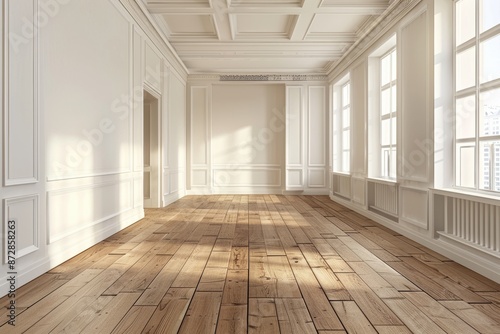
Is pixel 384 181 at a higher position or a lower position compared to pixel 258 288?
higher

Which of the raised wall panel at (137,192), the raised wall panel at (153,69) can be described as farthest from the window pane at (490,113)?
the raised wall panel at (153,69)

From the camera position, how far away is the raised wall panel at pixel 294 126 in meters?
8.81

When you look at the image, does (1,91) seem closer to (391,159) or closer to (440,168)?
(440,168)

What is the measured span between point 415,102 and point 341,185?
3.57 m

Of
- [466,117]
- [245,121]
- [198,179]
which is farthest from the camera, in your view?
[245,121]

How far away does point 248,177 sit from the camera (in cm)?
909

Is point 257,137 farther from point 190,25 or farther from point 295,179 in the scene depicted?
point 190,25

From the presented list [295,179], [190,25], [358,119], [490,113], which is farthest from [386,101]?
[295,179]

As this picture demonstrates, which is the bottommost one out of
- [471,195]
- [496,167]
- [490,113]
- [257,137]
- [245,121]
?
[471,195]

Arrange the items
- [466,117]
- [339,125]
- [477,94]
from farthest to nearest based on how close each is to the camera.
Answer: [339,125] < [466,117] < [477,94]

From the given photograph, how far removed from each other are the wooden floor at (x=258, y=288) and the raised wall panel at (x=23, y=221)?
0.90 ft

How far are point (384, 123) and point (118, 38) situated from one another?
3969 mm

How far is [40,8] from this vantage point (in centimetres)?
269

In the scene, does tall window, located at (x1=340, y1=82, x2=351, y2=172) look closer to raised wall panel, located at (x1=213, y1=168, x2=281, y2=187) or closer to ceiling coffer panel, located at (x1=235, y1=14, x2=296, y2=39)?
raised wall panel, located at (x1=213, y1=168, x2=281, y2=187)
